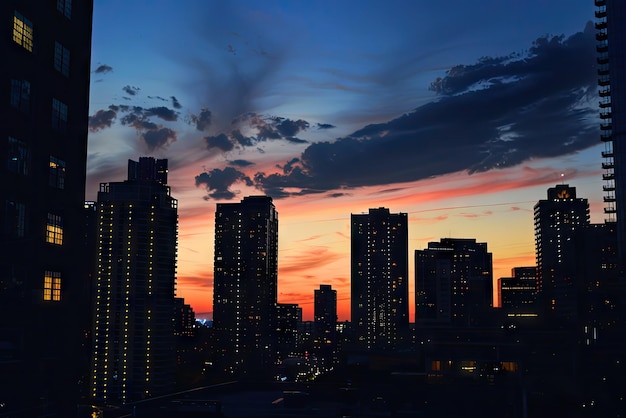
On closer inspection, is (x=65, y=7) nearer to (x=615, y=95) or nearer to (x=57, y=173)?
(x=57, y=173)

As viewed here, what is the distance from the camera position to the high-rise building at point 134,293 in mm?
156625

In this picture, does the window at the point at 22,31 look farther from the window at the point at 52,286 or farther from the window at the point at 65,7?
the window at the point at 52,286

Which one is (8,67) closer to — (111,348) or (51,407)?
(51,407)

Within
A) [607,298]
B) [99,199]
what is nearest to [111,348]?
[99,199]

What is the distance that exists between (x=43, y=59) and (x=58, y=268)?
5.47m

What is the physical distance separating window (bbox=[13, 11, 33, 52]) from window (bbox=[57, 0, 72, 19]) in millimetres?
1963

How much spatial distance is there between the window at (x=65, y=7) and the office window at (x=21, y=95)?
3015 millimetres

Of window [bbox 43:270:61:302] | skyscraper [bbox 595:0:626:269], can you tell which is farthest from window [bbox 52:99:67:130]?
skyscraper [bbox 595:0:626:269]

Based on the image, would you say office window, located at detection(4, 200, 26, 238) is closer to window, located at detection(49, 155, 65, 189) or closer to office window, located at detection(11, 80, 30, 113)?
window, located at detection(49, 155, 65, 189)

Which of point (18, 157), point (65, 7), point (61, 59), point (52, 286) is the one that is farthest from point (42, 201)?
point (65, 7)

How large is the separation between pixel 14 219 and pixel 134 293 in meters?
158

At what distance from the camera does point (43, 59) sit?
53.7ft

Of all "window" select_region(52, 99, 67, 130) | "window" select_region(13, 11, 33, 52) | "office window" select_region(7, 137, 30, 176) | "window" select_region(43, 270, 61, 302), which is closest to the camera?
"office window" select_region(7, 137, 30, 176)

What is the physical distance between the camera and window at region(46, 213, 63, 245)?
1657cm
